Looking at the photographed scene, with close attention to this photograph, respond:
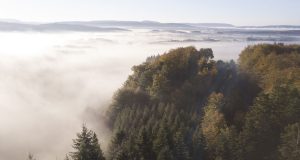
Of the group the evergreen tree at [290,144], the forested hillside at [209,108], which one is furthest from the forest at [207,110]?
the evergreen tree at [290,144]

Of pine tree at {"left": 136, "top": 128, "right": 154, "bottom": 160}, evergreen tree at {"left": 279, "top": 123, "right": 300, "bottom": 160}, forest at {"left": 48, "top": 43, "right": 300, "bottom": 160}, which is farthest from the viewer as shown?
forest at {"left": 48, "top": 43, "right": 300, "bottom": 160}

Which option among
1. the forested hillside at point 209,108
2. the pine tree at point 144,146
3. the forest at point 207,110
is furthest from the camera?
the forested hillside at point 209,108

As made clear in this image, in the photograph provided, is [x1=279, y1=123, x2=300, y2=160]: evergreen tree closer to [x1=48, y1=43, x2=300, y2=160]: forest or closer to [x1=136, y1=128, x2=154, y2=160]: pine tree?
[x1=48, y1=43, x2=300, y2=160]: forest

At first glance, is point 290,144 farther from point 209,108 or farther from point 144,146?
point 209,108

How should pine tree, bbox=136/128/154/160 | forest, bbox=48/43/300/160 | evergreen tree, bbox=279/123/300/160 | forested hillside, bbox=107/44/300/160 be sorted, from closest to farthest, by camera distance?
evergreen tree, bbox=279/123/300/160 → pine tree, bbox=136/128/154/160 → forest, bbox=48/43/300/160 → forested hillside, bbox=107/44/300/160

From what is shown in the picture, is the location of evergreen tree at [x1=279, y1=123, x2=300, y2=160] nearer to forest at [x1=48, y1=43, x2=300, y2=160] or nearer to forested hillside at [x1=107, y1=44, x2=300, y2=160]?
forested hillside at [x1=107, y1=44, x2=300, y2=160]

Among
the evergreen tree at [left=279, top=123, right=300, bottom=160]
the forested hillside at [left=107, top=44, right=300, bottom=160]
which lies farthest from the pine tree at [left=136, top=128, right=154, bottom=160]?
the evergreen tree at [left=279, top=123, right=300, bottom=160]

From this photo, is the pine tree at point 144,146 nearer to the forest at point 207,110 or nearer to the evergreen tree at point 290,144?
the forest at point 207,110

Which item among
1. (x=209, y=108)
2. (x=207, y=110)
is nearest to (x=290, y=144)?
(x=209, y=108)

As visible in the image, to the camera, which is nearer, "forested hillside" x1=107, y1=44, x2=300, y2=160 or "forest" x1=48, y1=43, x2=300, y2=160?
"forest" x1=48, y1=43, x2=300, y2=160
